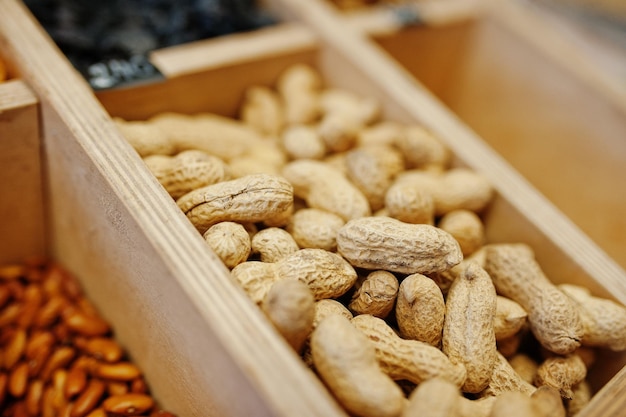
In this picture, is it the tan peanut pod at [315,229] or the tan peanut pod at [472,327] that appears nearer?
the tan peanut pod at [472,327]

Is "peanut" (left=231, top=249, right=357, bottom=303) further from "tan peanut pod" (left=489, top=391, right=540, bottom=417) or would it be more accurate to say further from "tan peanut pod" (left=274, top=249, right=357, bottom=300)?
"tan peanut pod" (left=489, top=391, right=540, bottom=417)

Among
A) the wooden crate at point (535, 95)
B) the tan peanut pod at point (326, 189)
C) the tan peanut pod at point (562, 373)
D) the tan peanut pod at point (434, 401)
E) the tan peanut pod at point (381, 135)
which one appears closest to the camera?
the tan peanut pod at point (434, 401)

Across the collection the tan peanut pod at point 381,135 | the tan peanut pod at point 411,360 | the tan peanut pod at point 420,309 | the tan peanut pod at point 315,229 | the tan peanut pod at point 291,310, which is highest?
the tan peanut pod at point 381,135

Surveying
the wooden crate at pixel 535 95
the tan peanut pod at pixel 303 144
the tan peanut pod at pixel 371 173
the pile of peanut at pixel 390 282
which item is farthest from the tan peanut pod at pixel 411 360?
the wooden crate at pixel 535 95

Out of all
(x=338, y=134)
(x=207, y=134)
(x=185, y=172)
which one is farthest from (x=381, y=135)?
(x=185, y=172)

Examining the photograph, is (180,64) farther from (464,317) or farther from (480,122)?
(480,122)

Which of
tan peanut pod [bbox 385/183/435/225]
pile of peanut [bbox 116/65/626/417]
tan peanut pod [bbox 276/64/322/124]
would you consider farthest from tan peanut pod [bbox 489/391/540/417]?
tan peanut pod [bbox 276/64/322/124]

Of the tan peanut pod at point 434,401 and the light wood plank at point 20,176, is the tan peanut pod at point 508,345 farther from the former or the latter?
the light wood plank at point 20,176

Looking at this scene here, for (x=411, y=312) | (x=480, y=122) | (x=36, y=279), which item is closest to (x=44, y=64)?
(x=36, y=279)
